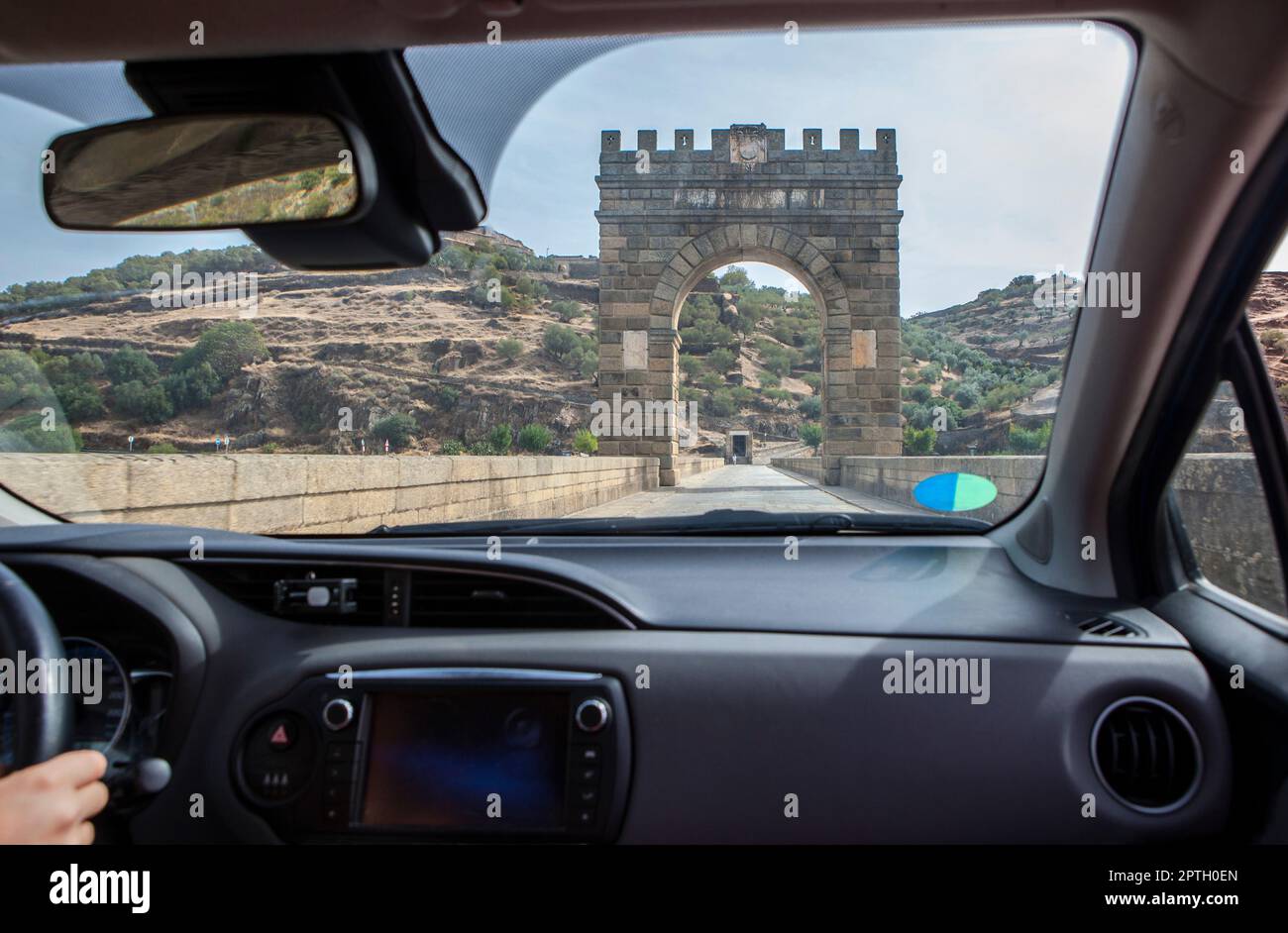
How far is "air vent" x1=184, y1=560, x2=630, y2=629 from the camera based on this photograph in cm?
199

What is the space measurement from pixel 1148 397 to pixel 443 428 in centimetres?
193

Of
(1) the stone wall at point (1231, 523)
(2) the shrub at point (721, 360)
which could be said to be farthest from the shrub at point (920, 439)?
(2) the shrub at point (721, 360)

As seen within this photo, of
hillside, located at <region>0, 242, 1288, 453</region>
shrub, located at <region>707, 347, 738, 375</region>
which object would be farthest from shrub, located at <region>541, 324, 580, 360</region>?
shrub, located at <region>707, 347, 738, 375</region>

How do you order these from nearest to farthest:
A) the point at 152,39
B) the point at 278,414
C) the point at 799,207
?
1. the point at 152,39
2. the point at 278,414
3. the point at 799,207

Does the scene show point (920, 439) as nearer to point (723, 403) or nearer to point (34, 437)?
point (34, 437)

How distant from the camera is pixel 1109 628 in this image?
Result: 6.20 ft

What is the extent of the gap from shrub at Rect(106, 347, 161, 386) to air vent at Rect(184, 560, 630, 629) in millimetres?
700

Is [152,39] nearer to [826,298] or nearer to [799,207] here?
[799,207]

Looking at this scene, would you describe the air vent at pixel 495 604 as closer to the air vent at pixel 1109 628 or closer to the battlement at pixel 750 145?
the air vent at pixel 1109 628

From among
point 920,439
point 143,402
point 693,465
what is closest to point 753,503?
Result: point 920,439

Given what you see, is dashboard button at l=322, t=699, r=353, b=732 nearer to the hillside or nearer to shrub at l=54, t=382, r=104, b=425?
the hillside
